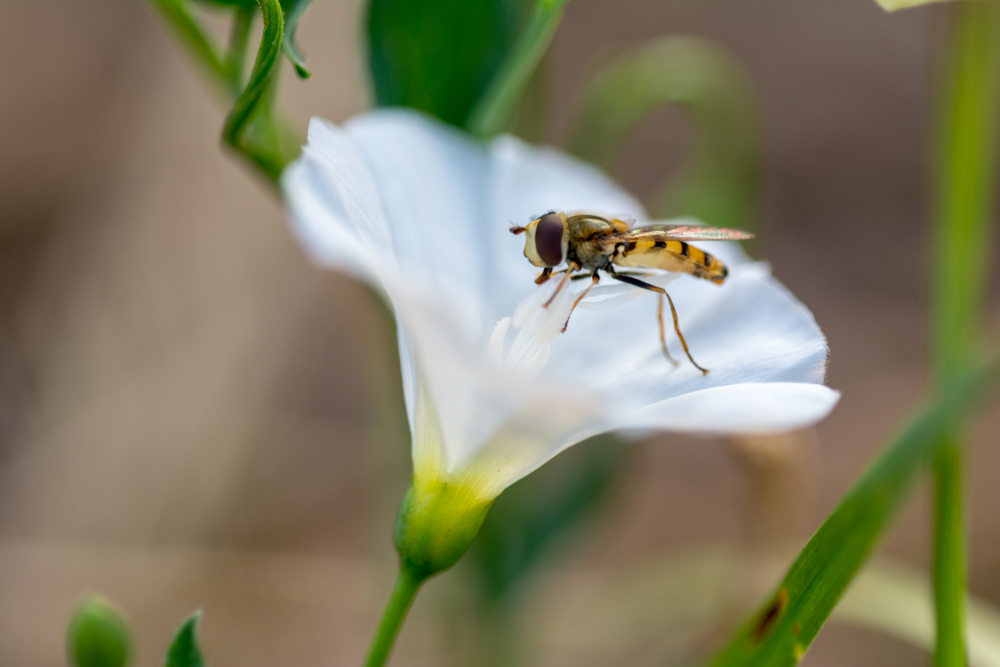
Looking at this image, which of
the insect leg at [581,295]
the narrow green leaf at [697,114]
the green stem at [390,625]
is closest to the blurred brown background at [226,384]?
the narrow green leaf at [697,114]

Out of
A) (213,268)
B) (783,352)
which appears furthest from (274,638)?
(783,352)

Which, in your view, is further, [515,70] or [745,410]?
[515,70]

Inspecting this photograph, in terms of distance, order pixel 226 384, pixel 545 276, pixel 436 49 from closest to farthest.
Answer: pixel 545 276 < pixel 436 49 < pixel 226 384

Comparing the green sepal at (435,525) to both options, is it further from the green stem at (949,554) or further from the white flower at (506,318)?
the green stem at (949,554)

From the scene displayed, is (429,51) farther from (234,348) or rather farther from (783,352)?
(234,348)

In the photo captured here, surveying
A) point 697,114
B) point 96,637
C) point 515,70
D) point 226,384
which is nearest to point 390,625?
point 96,637

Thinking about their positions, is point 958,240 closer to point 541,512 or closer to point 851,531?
point 851,531
